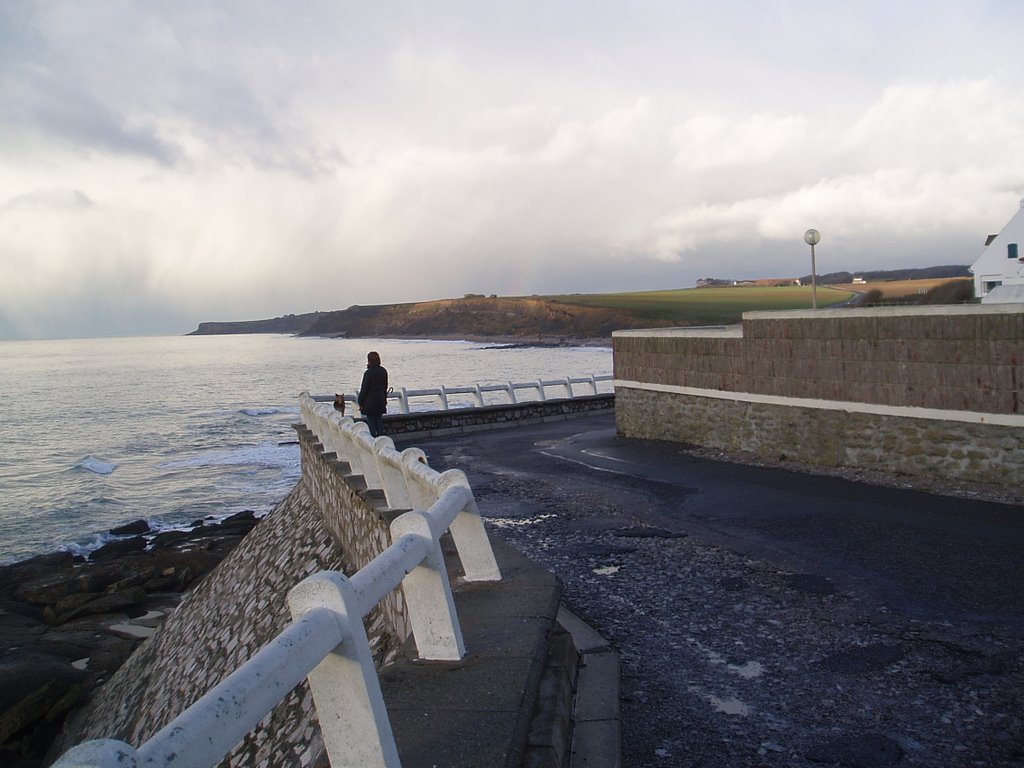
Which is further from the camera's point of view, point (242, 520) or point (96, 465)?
point (96, 465)

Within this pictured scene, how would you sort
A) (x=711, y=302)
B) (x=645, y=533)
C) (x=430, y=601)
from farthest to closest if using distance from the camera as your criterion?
1. (x=711, y=302)
2. (x=645, y=533)
3. (x=430, y=601)

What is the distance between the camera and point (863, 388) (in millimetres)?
12086

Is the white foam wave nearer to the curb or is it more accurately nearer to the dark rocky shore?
the dark rocky shore

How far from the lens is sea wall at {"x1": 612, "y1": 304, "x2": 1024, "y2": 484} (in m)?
10.3

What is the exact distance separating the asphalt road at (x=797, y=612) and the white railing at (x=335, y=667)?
1246 millimetres

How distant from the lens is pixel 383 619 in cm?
651

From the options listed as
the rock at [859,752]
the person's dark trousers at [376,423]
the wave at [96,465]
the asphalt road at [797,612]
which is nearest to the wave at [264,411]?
the wave at [96,465]

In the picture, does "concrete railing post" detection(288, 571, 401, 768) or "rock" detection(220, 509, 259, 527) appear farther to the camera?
"rock" detection(220, 509, 259, 527)

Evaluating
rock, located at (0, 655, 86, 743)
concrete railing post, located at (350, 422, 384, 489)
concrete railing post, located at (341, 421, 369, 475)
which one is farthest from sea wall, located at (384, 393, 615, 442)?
concrete railing post, located at (350, 422, 384, 489)

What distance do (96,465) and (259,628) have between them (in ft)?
104

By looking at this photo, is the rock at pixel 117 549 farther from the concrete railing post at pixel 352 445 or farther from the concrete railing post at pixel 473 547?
the concrete railing post at pixel 473 547

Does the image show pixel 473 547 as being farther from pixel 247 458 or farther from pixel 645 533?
pixel 247 458

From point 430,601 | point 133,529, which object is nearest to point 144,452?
point 133,529

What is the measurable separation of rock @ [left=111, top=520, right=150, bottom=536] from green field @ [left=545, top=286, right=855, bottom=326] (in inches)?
2751
